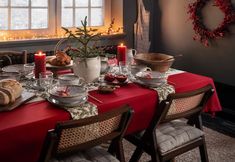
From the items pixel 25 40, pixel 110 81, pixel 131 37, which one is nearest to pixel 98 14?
pixel 131 37

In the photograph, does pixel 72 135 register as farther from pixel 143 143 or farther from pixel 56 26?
pixel 56 26

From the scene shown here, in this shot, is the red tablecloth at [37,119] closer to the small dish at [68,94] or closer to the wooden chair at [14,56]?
the small dish at [68,94]

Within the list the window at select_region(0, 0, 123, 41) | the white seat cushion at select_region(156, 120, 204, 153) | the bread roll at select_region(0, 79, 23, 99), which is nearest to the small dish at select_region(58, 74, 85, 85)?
the bread roll at select_region(0, 79, 23, 99)

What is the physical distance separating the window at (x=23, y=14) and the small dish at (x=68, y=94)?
6.19ft

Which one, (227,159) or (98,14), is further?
(98,14)

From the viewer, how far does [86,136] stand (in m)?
1.57

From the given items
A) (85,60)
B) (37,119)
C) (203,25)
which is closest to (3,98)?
(37,119)

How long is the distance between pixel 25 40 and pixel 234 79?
230cm

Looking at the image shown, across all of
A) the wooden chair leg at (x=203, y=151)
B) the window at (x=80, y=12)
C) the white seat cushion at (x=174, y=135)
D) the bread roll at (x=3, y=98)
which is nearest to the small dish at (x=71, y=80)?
the bread roll at (x=3, y=98)

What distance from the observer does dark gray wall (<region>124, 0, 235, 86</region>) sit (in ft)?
12.1

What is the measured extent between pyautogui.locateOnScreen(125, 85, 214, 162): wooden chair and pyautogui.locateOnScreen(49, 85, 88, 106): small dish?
435 millimetres

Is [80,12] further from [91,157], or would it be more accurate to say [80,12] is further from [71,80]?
[91,157]

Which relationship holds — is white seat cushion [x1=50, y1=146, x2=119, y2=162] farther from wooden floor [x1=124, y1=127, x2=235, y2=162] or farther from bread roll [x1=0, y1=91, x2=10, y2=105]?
wooden floor [x1=124, y1=127, x2=235, y2=162]

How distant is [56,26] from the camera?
3826mm
